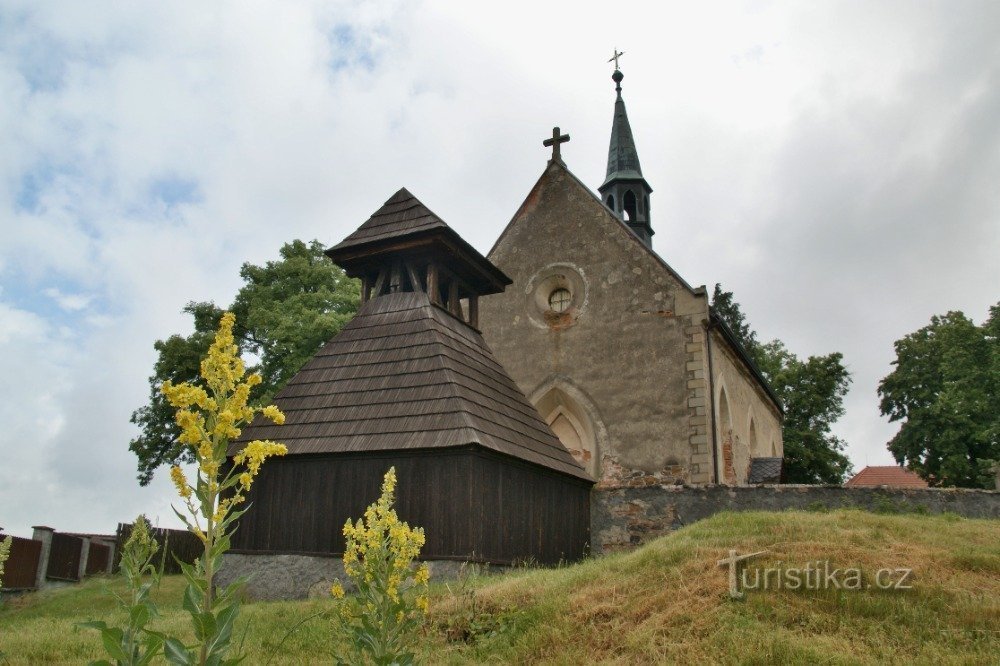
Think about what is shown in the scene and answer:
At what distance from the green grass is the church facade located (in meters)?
7.64

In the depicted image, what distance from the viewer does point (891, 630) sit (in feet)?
22.3

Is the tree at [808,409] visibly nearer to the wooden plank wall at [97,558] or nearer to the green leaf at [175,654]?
the wooden plank wall at [97,558]

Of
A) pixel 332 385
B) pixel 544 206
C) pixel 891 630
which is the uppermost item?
pixel 544 206

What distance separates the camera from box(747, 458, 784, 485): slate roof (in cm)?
2292

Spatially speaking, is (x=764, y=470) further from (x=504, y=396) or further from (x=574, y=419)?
(x=504, y=396)

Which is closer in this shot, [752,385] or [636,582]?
[636,582]

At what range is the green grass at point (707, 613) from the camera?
661 centimetres

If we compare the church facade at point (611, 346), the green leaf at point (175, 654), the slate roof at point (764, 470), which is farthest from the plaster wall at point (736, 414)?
the green leaf at point (175, 654)

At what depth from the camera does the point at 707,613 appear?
7375 mm

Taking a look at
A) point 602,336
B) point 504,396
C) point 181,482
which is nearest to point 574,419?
point 602,336

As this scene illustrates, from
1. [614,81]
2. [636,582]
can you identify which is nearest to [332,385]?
[636,582]

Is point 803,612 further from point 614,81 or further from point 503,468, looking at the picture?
point 614,81

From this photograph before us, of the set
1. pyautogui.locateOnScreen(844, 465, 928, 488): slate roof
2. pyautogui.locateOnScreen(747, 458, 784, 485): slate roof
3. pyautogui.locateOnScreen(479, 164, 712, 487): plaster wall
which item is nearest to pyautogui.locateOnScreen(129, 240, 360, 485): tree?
pyautogui.locateOnScreen(479, 164, 712, 487): plaster wall

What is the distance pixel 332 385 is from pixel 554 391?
25.0 feet
